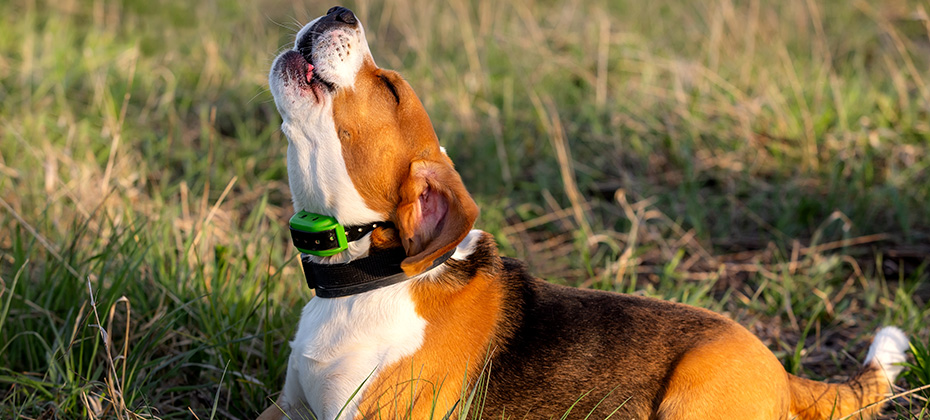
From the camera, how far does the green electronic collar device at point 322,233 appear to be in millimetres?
2678

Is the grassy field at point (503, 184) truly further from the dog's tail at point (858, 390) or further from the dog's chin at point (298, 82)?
the dog's chin at point (298, 82)

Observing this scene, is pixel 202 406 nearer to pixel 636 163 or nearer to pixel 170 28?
pixel 636 163

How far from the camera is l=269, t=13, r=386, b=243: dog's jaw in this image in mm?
2717

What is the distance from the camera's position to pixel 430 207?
8.82 ft

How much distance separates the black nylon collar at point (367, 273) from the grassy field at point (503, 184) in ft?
1.61

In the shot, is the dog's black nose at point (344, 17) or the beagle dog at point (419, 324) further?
the dog's black nose at point (344, 17)

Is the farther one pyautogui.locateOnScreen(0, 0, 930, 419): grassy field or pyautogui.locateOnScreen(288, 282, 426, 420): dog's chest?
pyautogui.locateOnScreen(0, 0, 930, 419): grassy field

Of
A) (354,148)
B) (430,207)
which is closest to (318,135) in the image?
(354,148)

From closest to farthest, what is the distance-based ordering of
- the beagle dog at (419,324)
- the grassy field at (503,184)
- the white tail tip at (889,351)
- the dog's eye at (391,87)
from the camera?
1. the beagle dog at (419,324)
2. the dog's eye at (391,87)
3. the white tail tip at (889,351)
4. the grassy field at (503,184)

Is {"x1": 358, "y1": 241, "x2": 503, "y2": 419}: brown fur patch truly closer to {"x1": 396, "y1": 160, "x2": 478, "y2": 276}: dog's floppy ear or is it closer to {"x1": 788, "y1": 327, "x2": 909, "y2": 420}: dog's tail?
{"x1": 396, "y1": 160, "x2": 478, "y2": 276}: dog's floppy ear

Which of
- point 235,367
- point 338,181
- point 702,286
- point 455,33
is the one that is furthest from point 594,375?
point 455,33

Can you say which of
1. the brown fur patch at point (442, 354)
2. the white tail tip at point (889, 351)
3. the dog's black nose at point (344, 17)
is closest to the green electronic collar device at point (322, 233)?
the brown fur patch at point (442, 354)

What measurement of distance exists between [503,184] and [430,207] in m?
3.10

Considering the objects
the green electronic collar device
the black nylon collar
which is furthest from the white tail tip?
the green electronic collar device
